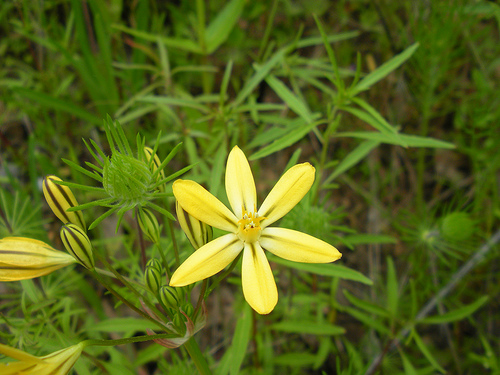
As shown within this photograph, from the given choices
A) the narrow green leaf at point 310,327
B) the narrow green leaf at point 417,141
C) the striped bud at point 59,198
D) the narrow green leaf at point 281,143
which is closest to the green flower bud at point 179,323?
the striped bud at point 59,198

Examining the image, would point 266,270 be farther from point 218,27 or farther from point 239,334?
point 218,27

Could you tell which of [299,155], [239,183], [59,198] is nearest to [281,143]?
[239,183]

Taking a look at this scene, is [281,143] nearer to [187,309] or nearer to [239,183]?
[239,183]

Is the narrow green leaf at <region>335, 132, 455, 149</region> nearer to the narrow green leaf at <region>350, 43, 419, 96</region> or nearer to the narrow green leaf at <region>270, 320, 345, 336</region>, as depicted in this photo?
the narrow green leaf at <region>350, 43, 419, 96</region>

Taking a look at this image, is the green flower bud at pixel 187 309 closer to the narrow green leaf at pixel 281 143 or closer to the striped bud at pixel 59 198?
the striped bud at pixel 59 198

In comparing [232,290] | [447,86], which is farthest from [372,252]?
[447,86]
